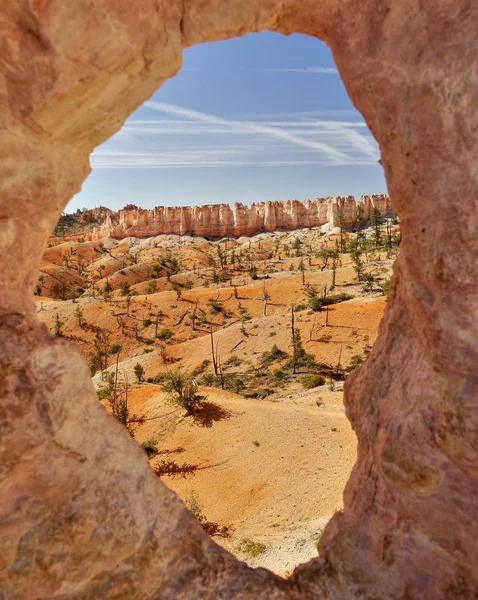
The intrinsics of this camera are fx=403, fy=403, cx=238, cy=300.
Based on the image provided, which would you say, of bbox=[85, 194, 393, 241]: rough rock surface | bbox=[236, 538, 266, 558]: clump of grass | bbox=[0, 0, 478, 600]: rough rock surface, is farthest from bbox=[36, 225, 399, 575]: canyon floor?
bbox=[85, 194, 393, 241]: rough rock surface

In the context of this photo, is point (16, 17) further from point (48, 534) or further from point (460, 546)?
point (460, 546)

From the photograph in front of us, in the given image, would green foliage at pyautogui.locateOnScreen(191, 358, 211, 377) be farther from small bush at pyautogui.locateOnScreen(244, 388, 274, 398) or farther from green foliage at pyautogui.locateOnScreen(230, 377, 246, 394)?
small bush at pyautogui.locateOnScreen(244, 388, 274, 398)

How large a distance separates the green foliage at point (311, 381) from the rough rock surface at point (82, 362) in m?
20.3

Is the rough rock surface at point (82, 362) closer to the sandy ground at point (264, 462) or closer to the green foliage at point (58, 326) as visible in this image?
the sandy ground at point (264, 462)

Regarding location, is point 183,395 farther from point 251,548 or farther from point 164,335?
point 164,335

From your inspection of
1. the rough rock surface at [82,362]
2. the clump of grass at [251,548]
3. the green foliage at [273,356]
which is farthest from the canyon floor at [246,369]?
the rough rock surface at [82,362]

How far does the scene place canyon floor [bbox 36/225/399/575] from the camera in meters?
13.3

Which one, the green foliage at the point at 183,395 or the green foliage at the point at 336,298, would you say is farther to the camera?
the green foliage at the point at 336,298

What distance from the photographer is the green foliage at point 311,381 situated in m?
24.5

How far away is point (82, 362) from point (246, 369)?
84.2 feet

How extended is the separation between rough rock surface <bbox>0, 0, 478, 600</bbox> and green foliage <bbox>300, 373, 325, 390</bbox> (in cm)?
2031

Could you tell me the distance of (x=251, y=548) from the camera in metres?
10.3

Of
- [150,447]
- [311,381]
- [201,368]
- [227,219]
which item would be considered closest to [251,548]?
[150,447]

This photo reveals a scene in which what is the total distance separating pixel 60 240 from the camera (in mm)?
94625
